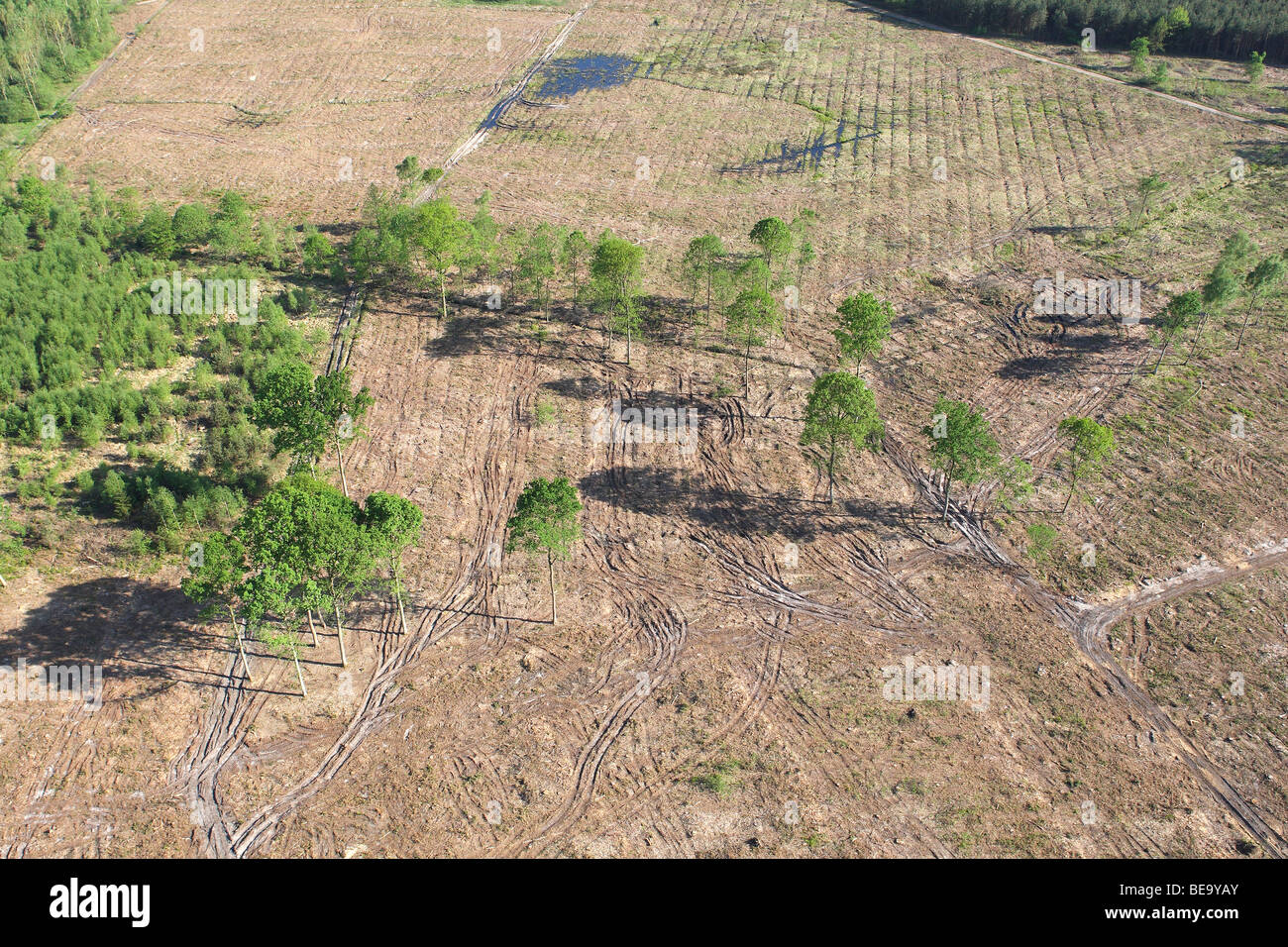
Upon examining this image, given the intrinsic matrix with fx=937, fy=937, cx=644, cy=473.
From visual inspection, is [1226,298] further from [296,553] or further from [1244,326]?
[296,553]

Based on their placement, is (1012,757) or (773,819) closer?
(773,819)

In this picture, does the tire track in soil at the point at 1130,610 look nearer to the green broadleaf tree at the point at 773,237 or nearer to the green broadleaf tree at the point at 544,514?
the green broadleaf tree at the point at 773,237

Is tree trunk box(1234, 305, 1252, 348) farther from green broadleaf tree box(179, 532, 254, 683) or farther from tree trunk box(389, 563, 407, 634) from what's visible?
green broadleaf tree box(179, 532, 254, 683)

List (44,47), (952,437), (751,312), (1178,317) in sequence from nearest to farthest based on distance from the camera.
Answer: (952,437), (751,312), (1178,317), (44,47)

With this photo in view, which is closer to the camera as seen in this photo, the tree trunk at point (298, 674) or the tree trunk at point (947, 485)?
the tree trunk at point (298, 674)

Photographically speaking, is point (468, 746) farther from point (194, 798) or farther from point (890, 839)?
point (890, 839)

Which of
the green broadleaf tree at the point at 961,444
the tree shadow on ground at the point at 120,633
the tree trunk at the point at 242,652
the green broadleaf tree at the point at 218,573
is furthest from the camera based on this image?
the green broadleaf tree at the point at 961,444

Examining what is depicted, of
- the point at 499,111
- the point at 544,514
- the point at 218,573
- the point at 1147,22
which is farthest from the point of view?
the point at 1147,22

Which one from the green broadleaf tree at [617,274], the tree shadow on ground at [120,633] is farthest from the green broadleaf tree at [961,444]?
the tree shadow on ground at [120,633]

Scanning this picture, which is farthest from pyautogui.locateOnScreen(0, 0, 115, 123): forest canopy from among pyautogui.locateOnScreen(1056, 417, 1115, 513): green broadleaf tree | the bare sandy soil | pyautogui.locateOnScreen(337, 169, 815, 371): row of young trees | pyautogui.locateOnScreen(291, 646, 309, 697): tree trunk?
pyautogui.locateOnScreen(1056, 417, 1115, 513): green broadleaf tree

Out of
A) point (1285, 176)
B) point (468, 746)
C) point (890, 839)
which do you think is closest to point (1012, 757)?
point (890, 839)

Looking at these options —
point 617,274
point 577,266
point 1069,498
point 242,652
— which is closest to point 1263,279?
point 1069,498
